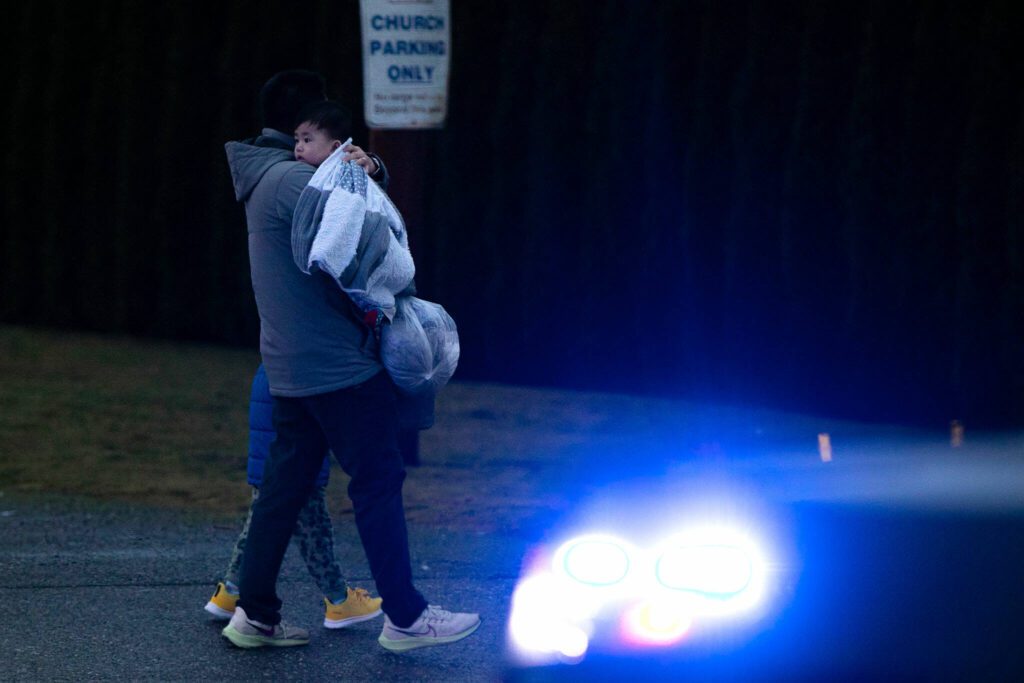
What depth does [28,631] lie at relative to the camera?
16.2ft

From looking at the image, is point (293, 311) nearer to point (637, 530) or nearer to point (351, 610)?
point (351, 610)

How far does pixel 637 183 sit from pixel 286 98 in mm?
5562

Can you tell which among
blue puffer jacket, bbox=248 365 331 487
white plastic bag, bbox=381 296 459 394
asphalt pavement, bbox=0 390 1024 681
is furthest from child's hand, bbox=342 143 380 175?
asphalt pavement, bbox=0 390 1024 681

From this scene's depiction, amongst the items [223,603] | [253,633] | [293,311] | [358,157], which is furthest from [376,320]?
[223,603]

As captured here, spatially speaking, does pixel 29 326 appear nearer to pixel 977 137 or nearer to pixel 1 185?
pixel 1 185

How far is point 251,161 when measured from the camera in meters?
4.62

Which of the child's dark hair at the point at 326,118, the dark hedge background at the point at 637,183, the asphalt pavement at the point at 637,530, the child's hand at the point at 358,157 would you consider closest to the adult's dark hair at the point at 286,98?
the child's dark hair at the point at 326,118

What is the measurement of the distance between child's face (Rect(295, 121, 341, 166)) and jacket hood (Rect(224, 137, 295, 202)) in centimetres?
5

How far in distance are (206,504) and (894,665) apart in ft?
14.8

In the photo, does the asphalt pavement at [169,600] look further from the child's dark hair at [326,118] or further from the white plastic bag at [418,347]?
the child's dark hair at [326,118]

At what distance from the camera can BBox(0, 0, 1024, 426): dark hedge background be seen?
29.2 feet

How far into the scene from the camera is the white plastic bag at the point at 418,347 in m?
4.48

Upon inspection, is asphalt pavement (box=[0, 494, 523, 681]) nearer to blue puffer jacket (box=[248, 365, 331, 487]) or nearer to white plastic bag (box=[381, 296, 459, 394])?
blue puffer jacket (box=[248, 365, 331, 487])

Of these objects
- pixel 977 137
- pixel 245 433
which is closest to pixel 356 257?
pixel 245 433
